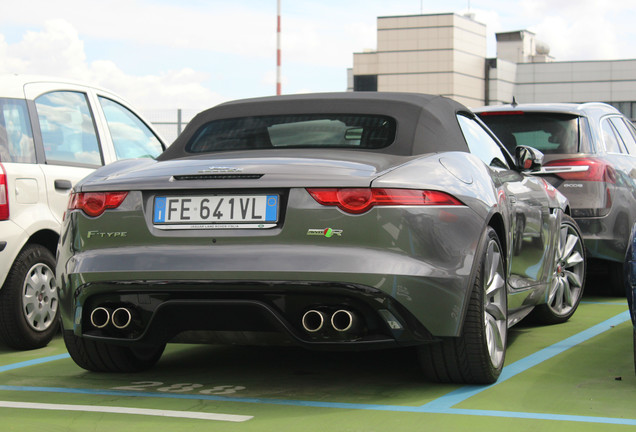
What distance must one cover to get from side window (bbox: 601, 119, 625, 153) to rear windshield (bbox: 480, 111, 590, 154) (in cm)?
44

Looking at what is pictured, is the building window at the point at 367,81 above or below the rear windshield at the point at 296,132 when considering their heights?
above

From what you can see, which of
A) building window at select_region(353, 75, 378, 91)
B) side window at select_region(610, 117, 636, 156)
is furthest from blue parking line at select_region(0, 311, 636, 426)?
building window at select_region(353, 75, 378, 91)

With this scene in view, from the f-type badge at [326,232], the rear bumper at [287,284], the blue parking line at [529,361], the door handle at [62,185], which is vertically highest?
the door handle at [62,185]

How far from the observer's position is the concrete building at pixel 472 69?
84694 mm

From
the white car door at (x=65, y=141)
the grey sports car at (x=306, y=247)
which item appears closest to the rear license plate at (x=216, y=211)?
the grey sports car at (x=306, y=247)

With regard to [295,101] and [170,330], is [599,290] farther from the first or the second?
[170,330]

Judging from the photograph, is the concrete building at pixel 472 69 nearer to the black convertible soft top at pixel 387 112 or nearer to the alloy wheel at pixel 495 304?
the black convertible soft top at pixel 387 112

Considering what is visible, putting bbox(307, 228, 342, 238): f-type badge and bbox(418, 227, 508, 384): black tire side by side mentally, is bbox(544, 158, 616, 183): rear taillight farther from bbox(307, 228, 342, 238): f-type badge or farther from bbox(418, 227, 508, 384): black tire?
bbox(307, 228, 342, 238): f-type badge

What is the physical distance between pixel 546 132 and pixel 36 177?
4330mm

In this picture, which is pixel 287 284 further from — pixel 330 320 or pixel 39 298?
pixel 39 298

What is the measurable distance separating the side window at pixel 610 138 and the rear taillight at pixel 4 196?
5.18 metres

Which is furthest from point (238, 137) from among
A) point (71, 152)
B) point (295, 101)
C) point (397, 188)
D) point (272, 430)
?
point (71, 152)

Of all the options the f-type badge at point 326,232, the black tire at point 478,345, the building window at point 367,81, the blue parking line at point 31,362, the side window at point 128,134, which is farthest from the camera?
the building window at point 367,81

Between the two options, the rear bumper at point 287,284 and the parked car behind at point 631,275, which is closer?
the rear bumper at point 287,284
